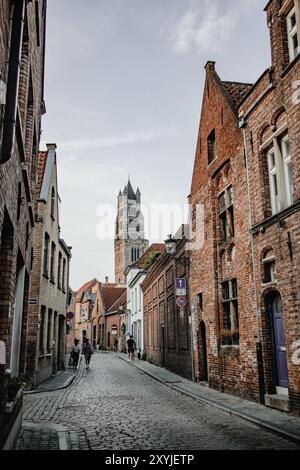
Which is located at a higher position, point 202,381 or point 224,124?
point 224,124

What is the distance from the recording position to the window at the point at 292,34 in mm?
10345

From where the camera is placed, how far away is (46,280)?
58.6ft

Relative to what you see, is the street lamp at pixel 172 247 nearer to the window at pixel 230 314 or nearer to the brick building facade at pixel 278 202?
the window at pixel 230 314

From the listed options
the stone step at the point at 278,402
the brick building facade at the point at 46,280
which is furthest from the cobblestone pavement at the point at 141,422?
the brick building facade at the point at 46,280

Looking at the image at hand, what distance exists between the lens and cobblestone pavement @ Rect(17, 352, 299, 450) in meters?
6.86

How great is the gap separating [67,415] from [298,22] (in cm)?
1018

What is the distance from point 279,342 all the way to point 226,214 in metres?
4.82

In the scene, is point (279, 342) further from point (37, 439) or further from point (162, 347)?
point (162, 347)

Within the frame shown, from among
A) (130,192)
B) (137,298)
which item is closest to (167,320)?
(137,298)

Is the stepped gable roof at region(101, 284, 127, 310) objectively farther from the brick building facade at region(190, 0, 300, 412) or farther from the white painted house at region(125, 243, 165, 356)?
the brick building facade at region(190, 0, 300, 412)

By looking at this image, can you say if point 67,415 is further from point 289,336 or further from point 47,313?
point 47,313

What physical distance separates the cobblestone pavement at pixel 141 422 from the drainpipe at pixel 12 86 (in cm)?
434
